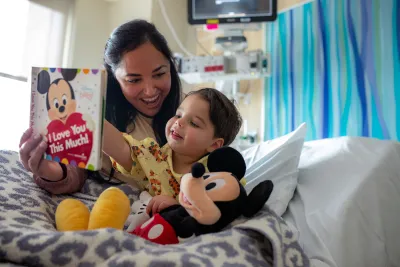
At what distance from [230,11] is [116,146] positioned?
4.43 ft

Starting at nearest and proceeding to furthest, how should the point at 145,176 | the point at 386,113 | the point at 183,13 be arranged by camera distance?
the point at 145,176
the point at 386,113
the point at 183,13

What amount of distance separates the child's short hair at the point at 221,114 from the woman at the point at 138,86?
0.22m

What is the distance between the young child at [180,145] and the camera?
2.88 feet

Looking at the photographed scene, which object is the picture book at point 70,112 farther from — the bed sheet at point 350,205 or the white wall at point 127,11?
the white wall at point 127,11

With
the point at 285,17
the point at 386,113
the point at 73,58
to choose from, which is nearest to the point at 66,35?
the point at 73,58

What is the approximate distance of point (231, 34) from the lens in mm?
2033

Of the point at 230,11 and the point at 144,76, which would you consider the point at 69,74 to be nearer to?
the point at 144,76

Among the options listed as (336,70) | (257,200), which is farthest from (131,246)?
(336,70)

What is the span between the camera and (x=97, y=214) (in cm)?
65

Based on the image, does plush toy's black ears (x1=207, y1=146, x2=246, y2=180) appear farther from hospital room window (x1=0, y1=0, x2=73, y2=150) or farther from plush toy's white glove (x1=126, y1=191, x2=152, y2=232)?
hospital room window (x1=0, y1=0, x2=73, y2=150)

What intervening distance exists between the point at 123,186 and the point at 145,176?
2.5 inches

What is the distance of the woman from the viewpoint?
3.44 ft

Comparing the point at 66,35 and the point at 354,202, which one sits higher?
the point at 66,35

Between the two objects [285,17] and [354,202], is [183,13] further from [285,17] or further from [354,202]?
[354,202]
